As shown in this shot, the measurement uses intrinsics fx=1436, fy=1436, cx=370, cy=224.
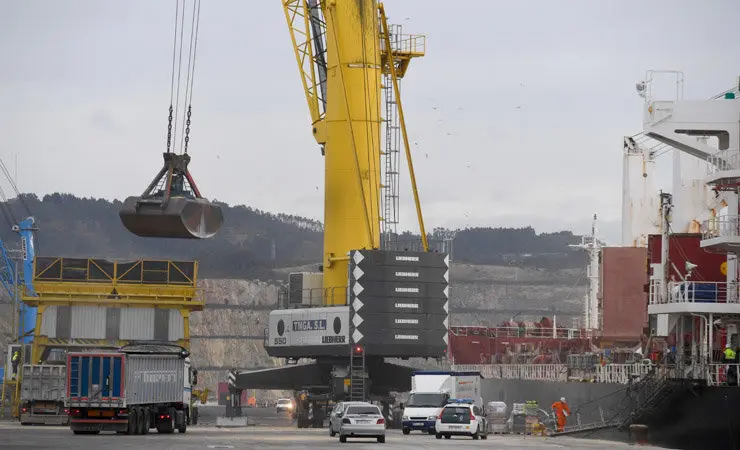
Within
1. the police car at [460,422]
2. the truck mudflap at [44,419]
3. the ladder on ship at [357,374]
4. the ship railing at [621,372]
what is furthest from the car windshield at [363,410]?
the truck mudflap at [44,419]

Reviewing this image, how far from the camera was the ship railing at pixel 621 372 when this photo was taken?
189ft

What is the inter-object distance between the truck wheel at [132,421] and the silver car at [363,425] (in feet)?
26.1

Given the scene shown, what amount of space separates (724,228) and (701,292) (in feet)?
8.03

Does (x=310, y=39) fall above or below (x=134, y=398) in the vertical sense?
above

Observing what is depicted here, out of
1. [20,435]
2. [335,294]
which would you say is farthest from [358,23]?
[20,435]

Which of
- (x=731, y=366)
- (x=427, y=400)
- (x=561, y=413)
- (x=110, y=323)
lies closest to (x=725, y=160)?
(x=731, y=366)

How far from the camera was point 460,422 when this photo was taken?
179 feet

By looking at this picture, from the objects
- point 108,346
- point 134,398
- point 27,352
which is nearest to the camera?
point 134,398

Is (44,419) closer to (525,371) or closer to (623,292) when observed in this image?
(623,292)

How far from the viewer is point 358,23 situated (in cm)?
7375

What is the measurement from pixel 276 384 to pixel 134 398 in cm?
2446

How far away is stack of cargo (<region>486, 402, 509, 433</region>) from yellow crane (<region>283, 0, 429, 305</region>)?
30.9ft

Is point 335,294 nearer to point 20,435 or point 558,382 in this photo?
point 558,382

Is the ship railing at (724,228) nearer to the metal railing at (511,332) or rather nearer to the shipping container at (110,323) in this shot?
the shipping container at (110,323)
